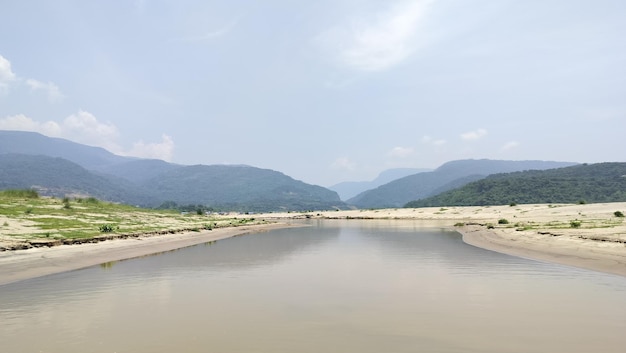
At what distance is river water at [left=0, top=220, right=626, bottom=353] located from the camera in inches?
431

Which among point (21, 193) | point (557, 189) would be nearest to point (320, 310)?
point (21, 193)

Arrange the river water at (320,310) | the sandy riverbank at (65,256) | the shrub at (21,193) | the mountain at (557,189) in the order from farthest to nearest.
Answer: the mountain at (557,189) < the shrub at (21,193) < the sandy riverbank at (65,256) < the river water at (320,310)

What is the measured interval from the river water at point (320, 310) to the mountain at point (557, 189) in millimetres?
131128

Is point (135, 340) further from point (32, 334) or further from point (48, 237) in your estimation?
point (48, 237)

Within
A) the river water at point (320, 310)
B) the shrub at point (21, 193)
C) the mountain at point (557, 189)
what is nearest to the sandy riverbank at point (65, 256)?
the river water at point (320, 310)

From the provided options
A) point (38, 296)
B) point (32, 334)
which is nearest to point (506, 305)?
point (32, 334)

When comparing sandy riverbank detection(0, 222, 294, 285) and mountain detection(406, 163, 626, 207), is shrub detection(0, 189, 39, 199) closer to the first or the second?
sandy riverbank detection(0, 222, 294, 285)

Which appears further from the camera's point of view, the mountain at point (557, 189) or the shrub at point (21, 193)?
the mountain at point (557, 189)

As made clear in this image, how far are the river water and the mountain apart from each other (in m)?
131

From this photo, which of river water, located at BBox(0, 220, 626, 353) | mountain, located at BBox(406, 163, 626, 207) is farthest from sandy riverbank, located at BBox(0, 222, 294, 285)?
mountain, located at BBox(406, 163, 626, 207)

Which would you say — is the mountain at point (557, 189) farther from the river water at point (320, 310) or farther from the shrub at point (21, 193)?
the shrub at point (21, 193)

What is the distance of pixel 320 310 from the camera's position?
14539 millimetres

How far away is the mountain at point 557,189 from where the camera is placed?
135m

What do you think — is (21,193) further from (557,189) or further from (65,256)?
(557,189)
